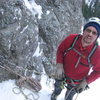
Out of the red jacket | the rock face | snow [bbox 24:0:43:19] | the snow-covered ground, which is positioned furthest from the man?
snow [bbox 24:0:43:19]

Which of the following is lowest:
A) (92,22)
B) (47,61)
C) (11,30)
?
(47,61)

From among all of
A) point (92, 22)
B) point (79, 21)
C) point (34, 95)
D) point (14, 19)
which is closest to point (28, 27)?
point (14, 19)

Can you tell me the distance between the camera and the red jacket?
2404mm

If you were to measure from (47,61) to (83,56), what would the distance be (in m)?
2.24

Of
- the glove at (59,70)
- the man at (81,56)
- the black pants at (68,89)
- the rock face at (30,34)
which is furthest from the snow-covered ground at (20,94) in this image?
the glove at (59,70)

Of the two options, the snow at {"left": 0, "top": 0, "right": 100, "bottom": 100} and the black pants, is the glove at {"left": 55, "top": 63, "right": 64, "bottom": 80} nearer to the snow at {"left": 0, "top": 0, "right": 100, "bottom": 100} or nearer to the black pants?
the black pants

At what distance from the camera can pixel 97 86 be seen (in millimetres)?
5113

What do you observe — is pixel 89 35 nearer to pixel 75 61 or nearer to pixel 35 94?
pixel 75 61

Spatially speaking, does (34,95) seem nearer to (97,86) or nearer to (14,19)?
(14,19)

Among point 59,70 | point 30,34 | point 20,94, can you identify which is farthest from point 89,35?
point 20,94

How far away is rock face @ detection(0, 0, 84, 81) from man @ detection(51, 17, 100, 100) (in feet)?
3.34

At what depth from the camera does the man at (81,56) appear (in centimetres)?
228

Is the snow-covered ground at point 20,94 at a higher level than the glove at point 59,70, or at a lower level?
lower

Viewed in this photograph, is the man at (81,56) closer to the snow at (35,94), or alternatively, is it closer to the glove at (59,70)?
the glove at (59,70)
